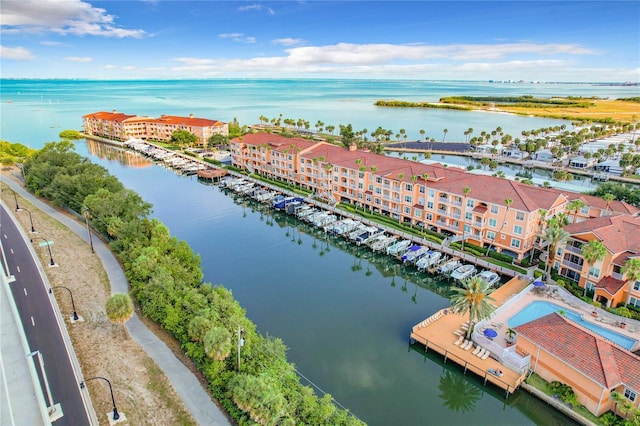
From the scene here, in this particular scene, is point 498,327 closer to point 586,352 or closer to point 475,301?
point 475,301

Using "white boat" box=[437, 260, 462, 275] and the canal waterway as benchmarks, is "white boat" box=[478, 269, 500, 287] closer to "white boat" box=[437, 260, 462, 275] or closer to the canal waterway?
"white boat" box=[437, 260, 462, 275]

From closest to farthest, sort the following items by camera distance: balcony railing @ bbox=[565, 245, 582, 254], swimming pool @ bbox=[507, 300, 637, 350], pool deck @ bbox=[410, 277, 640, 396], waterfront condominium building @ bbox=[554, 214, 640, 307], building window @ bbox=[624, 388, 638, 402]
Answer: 1. building window @ bbox=[624, 388, 638, 402]
2. pool deck @ bbox=[410, 277, 640, 396]
3. swimming pool @ bbox=[507, 300, 637, 350]
4. waterfront condominium building @ bbox=[554, 214, 640, 307]
5. balcony railing @ bbox=[565, 245, 582, 254]

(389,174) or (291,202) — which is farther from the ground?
(389,174)

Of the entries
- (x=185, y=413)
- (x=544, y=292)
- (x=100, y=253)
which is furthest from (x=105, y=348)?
(x=544, y=292)

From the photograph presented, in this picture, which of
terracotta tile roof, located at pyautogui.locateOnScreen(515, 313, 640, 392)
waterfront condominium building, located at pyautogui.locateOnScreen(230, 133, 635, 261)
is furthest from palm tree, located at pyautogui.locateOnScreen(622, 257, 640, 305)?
waterfront condominium building, located at pyautogui.locateOnScreen(230, 133, 635, 261)

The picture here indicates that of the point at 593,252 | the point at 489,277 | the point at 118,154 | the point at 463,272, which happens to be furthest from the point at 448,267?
the point at 118,154

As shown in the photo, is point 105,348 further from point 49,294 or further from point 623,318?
point 623,318
